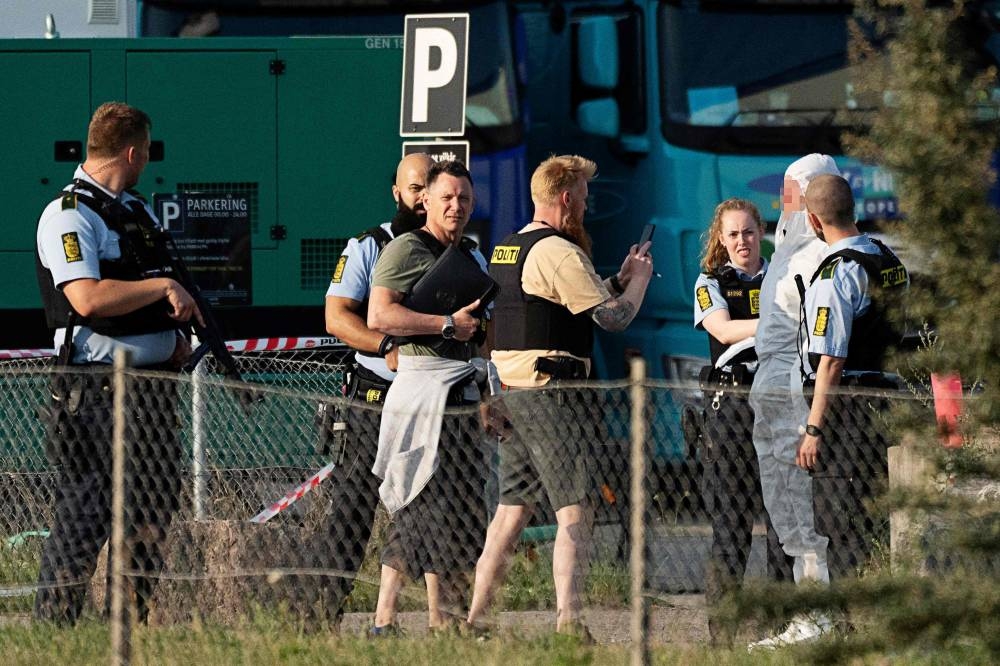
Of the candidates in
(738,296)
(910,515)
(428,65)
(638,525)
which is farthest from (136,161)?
(910,515)

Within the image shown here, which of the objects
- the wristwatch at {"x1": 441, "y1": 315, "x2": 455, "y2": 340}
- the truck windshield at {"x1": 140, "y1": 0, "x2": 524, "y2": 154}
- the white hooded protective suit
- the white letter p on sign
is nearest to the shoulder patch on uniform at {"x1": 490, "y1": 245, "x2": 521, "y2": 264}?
the wristwatch at {"x1": 441, "y1": 315, "x2": 455, "y2": 340}

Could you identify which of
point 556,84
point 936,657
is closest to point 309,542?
point 936,657

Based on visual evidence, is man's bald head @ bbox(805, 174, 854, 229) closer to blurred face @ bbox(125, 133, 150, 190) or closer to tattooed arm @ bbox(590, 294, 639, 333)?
tattooed arm @ bbox(590, 294, 639, 333)

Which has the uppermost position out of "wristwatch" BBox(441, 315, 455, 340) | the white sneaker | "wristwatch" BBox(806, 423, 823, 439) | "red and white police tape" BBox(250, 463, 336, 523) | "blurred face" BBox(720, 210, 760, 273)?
"blurred face" BBox(720, 210, 760, 273)

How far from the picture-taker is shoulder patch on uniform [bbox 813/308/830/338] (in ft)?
18.5

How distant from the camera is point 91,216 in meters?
5.75

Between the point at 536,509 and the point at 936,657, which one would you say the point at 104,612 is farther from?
the point at 936,657

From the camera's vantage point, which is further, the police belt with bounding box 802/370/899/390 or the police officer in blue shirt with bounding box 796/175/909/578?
the police belt with bounding box 802/370/899/390

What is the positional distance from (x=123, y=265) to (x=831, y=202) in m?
2.36

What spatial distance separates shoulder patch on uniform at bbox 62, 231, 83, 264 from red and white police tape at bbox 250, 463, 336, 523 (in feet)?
3.98

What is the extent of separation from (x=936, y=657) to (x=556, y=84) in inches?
317

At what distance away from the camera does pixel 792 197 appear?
6324mm

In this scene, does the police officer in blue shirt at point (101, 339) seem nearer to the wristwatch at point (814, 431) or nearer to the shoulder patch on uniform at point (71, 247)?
the shoulder patch on uniform at point (71, 247)

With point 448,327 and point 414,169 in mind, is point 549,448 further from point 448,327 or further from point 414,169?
point 414,169
